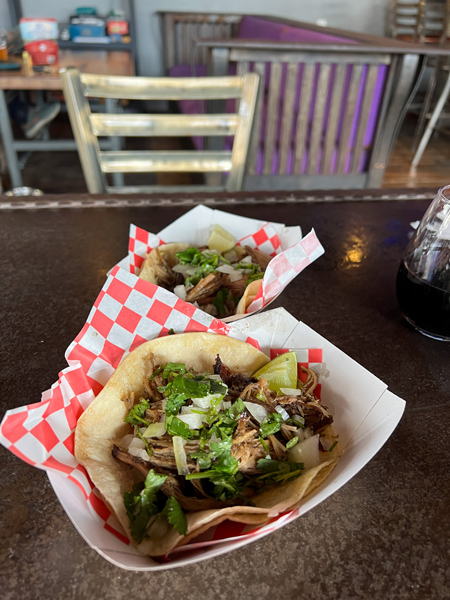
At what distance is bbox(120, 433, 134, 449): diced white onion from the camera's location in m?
0.71

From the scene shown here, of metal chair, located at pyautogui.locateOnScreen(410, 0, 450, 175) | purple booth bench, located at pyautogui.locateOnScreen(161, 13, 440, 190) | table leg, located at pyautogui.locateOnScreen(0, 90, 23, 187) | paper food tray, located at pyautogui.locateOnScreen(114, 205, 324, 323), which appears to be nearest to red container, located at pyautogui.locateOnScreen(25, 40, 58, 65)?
table leg, located at pyautogui.locateOnScreen(0, 90, 23, 187)

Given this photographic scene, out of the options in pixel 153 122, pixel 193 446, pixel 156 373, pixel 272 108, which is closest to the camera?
pixel 193 446

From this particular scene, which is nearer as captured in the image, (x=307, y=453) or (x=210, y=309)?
(x=307, y=453)

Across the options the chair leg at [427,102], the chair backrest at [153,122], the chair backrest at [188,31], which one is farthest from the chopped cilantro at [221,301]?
the chair backrest at [188,31]

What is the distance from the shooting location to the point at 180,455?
654mm

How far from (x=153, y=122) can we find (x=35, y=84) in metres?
2.13

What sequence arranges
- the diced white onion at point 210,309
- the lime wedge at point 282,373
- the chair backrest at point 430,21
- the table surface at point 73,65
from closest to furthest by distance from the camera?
1. the lime wedge at point 282,373
2. the diced white onion at point 210,309
3. the table surface at point 73,65
4. the chair backrest at point 430,21

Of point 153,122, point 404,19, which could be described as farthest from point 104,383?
point 404,19

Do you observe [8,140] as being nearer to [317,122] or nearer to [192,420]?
[317,122]

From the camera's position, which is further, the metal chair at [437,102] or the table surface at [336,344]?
the metal chair at [437,102]

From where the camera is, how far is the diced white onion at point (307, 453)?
673mm

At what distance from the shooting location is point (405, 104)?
10.4 ft

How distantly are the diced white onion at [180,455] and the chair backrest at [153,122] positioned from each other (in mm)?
1490

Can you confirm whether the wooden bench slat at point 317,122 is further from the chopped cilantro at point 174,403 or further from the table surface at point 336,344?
the chopped cilantro at point 174,403
